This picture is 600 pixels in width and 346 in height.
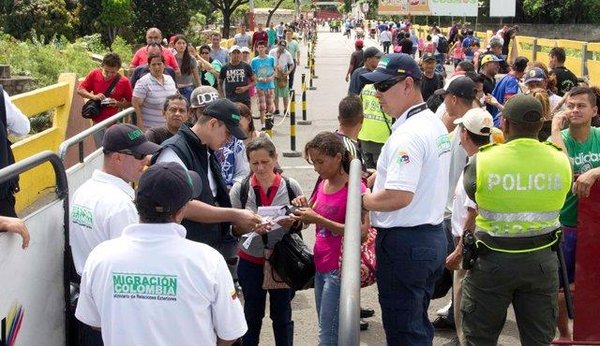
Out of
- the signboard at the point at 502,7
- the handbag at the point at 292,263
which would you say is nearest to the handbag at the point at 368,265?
the handbag at the point at 292,263

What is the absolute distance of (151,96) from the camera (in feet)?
33.6

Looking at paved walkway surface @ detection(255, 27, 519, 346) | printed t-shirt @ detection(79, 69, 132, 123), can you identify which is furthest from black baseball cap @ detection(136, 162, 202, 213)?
printed t-shirt @ detection(79, 69, 132, 123)

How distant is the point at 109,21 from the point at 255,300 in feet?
91.2

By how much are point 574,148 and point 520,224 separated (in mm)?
1623

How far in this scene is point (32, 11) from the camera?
30.0m

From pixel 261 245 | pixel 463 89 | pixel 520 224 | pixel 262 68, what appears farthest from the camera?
pixel 262 68

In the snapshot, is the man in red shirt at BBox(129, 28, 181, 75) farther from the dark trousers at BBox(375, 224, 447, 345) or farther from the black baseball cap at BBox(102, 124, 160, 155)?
the dark trousers at BBox(375, 224, 447, 345)

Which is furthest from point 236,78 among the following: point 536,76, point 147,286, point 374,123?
A: point 147,286

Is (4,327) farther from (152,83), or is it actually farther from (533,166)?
(152,83)

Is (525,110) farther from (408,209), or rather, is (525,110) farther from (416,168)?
(408,209)

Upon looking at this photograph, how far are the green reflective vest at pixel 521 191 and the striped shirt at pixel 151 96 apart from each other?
20.4ft

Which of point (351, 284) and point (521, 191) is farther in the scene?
point (521, 191)

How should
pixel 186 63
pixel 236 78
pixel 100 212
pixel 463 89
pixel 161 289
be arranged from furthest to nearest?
pixel 236 78
pixel 186 63
pixel 463 89
pixel 100 212
pixel 161 289

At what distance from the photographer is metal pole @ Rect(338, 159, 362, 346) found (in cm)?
228
